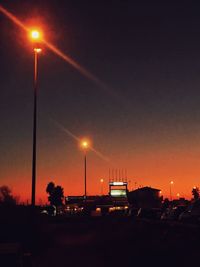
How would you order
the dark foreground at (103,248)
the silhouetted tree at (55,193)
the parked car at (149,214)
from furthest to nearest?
1. the silhouetted tree at (55,193)
2. the parked car at (149,214)
3. the dark foreground at (103,248)

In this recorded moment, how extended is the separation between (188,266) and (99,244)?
35.7 ft

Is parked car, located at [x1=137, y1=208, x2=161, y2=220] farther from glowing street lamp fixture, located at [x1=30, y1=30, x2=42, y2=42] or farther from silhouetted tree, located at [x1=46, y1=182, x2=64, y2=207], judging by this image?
silhouetted tree, located at [x1=46, y1=182, x2=64, y2=207]

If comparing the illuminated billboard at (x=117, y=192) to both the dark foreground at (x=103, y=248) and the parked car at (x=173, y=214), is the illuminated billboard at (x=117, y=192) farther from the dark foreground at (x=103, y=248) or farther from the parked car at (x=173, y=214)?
the dark foreground at (x=103, y=248)

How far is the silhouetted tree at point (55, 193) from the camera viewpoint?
519ft

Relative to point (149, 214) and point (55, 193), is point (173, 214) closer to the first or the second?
point (149, 214)

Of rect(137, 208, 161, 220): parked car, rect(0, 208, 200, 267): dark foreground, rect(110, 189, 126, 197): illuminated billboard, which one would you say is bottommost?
rect(0, 208, 200, 267): dark foreground

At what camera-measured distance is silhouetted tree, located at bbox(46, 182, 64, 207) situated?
6230 inches

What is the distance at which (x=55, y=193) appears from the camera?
159 m

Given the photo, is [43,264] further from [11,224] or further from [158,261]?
[11,224]

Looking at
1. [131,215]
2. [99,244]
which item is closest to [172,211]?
[131,215]

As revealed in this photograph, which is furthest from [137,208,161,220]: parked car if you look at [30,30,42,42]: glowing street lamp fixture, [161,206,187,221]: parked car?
[30,30,42,42]: glowing street lamp fixture

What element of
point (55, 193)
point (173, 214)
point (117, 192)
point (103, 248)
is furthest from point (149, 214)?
point (55, 193)

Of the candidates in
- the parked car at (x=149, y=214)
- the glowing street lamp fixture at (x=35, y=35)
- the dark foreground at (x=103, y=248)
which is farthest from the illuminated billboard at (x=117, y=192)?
the glowing street lamp fixture at (x=35, y=35)

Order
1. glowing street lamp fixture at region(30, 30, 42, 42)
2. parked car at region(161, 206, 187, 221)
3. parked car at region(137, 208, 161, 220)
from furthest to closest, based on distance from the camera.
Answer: parked car at region(137, 208, 161, 220), parked car at region(161, 206, 187, 221), glowing street lamp fixture at region(30, 30, 42, 42)
